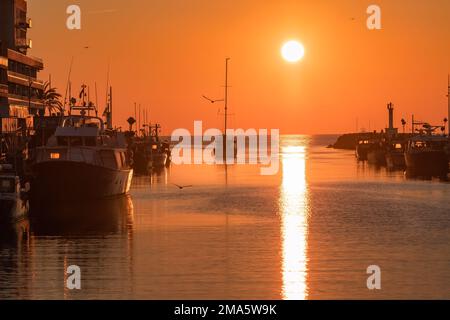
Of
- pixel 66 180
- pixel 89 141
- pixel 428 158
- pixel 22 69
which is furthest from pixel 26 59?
pixel 66 180

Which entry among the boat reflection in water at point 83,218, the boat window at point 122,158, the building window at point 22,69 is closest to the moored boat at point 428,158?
the boat window at point 122,158

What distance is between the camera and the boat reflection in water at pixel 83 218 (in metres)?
61.2

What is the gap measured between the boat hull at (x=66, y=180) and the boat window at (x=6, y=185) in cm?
2142

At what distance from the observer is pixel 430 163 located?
485ft

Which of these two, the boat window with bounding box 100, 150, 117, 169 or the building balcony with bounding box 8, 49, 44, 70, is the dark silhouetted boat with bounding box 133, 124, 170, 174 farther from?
the boat window with bounding box 100, 150, 117, 169

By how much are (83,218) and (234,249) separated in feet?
68.2

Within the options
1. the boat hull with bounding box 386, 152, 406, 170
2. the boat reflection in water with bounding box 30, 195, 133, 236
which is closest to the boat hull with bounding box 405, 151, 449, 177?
the boat hull with bounding box 386, 152, 406, 170

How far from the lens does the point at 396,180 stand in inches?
5148

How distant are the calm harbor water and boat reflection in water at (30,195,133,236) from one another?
0.13 meters

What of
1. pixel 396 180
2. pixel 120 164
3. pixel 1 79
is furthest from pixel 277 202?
pixel 1 79

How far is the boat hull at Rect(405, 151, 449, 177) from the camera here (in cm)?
14650

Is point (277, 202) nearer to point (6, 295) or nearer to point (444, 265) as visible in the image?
point (444, 265)

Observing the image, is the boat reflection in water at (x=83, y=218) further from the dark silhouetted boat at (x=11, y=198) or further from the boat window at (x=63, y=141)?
the boat window at (x=63, y=141)
